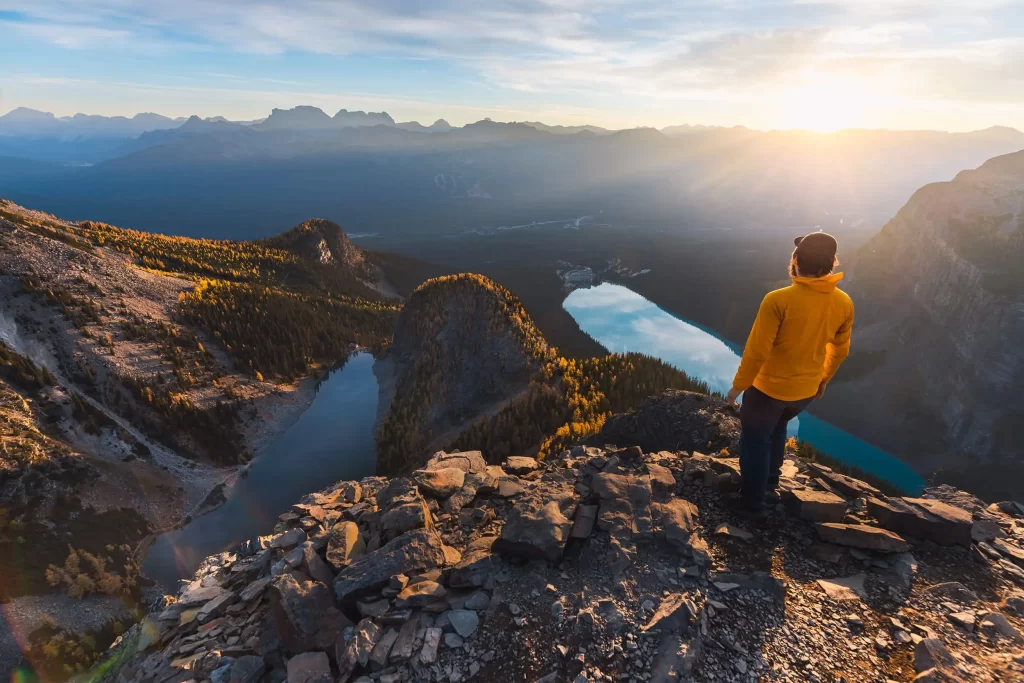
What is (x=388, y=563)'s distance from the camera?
5770 mm

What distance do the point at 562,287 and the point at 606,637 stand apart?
126243mm

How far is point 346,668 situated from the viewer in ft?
15.7

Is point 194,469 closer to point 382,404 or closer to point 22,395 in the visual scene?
point 22,395

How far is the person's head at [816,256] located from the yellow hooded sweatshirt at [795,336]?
10cm

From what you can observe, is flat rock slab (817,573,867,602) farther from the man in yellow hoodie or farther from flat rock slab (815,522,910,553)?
the man in yellow hoodie

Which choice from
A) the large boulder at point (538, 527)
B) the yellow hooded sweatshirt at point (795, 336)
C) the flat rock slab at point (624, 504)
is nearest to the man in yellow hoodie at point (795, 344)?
the yellow hooded sweatshirt at point (795, 336)

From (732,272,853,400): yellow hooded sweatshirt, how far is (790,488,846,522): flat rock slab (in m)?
1.57

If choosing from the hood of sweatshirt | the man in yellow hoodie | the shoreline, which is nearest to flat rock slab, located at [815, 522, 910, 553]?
the man in yellow hoodie

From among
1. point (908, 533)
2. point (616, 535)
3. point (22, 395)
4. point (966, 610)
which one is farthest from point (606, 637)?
point (22, 395)

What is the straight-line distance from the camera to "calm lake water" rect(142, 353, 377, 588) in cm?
1747

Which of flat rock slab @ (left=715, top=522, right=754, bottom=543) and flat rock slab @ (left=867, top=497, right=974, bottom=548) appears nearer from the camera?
flat rock slab @ (left=867, top=497, right=974, bottom=548)

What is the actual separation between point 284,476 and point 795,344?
22377 mm

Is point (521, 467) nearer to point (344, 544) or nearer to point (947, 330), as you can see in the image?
point (344, 544)

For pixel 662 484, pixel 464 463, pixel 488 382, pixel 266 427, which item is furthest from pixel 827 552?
pixel 266 427
